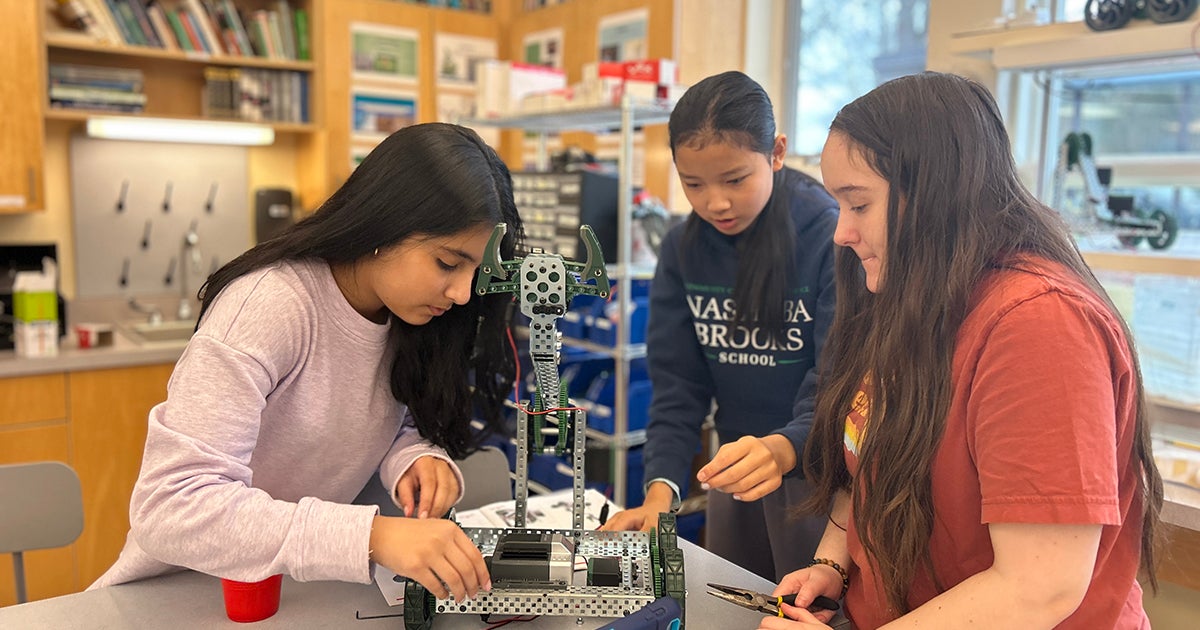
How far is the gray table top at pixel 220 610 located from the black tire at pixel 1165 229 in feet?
4.98

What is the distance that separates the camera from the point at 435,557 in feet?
3.19

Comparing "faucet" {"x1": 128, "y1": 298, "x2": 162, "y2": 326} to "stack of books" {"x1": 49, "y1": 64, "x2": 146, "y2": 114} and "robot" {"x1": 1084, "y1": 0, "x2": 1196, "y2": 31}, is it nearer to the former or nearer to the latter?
"stack of books" {"x1": 49, "y1": 64, "x2": 146, "y2": 114}

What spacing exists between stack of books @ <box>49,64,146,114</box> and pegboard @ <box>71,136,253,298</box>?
19 centimetres

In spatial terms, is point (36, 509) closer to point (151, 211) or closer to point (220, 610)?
point (220, 610)

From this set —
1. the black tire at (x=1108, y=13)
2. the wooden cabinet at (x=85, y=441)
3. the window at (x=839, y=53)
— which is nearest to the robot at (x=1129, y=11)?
the black tire at (x=1108, y=13)

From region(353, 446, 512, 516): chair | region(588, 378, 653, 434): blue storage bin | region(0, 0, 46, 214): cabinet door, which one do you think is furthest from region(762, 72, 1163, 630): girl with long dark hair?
region(0, 0, 46, 214): cabinet door

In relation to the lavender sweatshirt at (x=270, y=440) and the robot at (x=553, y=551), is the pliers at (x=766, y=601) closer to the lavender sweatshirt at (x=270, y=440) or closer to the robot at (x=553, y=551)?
the robot at (x=553, y=551)

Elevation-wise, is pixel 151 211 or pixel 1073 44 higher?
pixel 1073 44

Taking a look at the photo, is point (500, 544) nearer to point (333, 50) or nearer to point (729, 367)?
point (729, 367)

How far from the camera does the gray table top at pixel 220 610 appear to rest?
1.10 m

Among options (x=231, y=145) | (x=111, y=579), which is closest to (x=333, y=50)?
(x=231, y=145)

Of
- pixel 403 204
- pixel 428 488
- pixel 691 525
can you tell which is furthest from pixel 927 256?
pixel 691 525

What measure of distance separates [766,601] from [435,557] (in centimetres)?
40

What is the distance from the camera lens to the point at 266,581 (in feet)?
3.59
